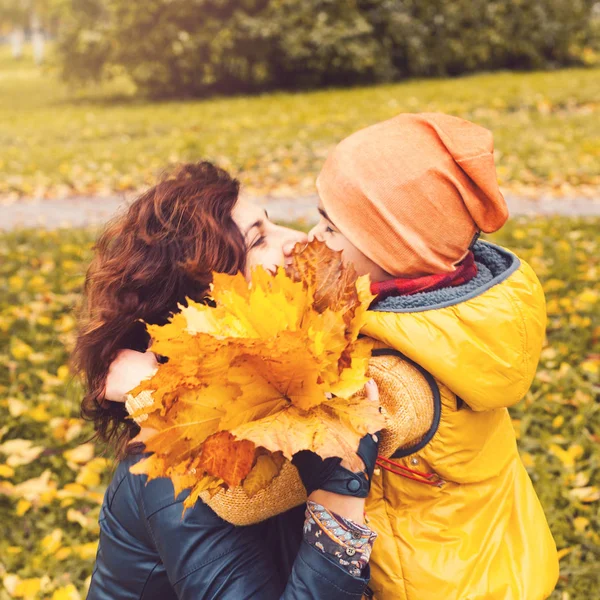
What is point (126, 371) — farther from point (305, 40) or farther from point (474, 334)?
point (305, 40)

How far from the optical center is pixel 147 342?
1.79 metres

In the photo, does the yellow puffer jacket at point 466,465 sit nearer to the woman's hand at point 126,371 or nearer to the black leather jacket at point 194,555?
the black leather jacket at point 194,555

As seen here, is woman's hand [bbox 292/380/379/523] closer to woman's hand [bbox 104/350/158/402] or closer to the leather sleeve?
the leather sleeve

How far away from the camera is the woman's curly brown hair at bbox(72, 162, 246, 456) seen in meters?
1.63

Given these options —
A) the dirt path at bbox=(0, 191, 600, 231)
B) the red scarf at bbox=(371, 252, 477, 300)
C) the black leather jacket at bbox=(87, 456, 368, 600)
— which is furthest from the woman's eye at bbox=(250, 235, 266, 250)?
the dirt path at bbox=(0, 191, 600, 231)

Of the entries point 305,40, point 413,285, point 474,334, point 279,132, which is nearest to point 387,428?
point 474,334

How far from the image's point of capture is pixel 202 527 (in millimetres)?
1458

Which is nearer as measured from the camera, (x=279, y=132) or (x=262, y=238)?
(x=262, y=238)

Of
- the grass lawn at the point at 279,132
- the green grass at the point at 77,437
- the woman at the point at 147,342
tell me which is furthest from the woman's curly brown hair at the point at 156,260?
the grass lawn at the point at 279,132

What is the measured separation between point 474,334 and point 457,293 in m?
0.13

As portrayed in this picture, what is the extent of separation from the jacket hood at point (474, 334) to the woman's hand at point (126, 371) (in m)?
0.57

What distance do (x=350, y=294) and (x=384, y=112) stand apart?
9.68 meters

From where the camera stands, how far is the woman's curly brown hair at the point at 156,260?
1633mm

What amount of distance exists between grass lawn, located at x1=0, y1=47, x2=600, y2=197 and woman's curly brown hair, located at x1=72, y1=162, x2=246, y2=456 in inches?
202
